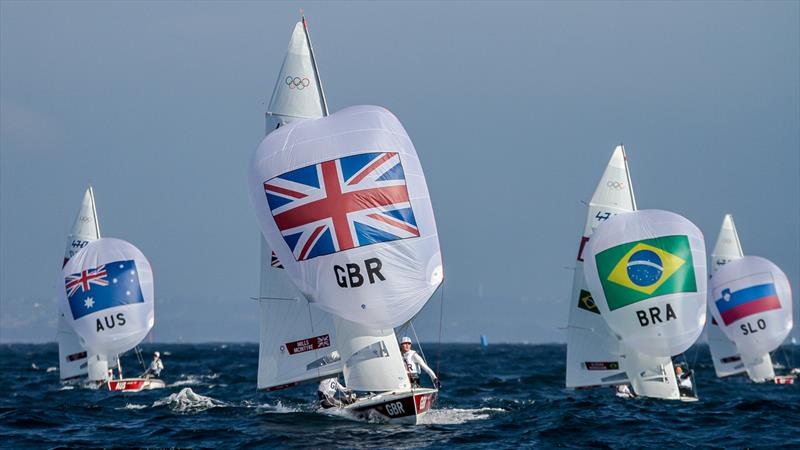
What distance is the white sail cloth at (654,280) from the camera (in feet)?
99.1

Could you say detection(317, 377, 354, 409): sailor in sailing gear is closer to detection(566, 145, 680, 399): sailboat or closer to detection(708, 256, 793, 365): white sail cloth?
detection(566, 145, 680, 399): sailboat

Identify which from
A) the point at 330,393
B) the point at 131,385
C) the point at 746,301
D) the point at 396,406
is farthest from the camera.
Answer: the point at 746,301

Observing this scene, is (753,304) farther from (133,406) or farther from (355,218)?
(355,218)

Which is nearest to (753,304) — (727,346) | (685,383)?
(727,346)

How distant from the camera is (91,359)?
41.6 metres

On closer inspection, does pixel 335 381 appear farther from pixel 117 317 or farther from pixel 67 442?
pixel 117 317

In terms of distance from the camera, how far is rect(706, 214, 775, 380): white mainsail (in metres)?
50.9

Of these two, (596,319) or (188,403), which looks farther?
(596,319)

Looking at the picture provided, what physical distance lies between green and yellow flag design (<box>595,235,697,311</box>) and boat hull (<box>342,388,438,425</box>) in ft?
28.2

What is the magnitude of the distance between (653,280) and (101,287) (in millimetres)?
18891

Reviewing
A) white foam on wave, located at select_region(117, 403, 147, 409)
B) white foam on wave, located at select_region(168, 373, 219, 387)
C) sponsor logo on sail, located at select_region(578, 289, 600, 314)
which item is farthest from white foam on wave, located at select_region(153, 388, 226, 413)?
sponsor logo on sail, located at select_region(578, 289, 600, 314)

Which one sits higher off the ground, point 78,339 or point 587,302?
point 78,339

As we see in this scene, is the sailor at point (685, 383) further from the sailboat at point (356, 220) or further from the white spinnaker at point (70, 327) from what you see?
the white spinnaker at point (70, 327)

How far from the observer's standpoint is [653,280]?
99.2 ft
